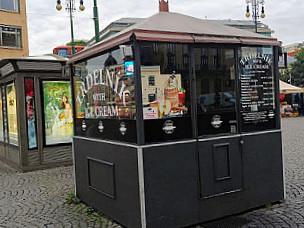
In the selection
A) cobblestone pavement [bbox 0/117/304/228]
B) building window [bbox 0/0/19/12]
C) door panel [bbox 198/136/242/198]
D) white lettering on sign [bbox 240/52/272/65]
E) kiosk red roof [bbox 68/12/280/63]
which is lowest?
cobblestone pavement [bbox 0/117/304/228]

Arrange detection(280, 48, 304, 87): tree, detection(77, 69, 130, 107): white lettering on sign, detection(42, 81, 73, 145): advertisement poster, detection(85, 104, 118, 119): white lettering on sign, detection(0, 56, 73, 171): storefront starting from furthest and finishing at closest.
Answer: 1. detection(280, 48, 304, 87): tree
2. detection(42, 81, 73, 145): advertisement poster
3. detection(0, 56, 73, 171): storefront
4. detection(85, 104, 118, 119): white lettering on sign
5. detection(77, 69, 130, 107): white lettering on sign

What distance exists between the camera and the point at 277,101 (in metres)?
5.29

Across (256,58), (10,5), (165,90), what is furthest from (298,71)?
(165,90)

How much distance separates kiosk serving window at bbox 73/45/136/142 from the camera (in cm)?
439

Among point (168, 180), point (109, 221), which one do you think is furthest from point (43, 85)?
point (168, 180)

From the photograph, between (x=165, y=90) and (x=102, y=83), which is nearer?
(x=165, y=90)

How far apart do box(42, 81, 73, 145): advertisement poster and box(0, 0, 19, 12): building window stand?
2379cm

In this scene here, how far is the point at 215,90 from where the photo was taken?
15.4 ft

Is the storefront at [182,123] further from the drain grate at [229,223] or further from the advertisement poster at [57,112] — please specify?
the advertisement poster at [57,112]

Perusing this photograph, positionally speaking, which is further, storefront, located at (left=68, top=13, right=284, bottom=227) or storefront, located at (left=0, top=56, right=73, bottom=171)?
storefront, located at (left=0, top=56, right=73, bottom=171)

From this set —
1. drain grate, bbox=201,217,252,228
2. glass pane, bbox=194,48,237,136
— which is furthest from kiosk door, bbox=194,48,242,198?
drain grate, bbox=201,217,252,228

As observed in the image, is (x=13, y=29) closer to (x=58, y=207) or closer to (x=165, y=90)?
(x=58, y=207)

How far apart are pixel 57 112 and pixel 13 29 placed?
23720 mm

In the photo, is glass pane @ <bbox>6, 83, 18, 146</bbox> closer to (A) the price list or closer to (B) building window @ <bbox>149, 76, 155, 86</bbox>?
(B) building window @ <bbox>149, 76, 155, 86</bbox>
